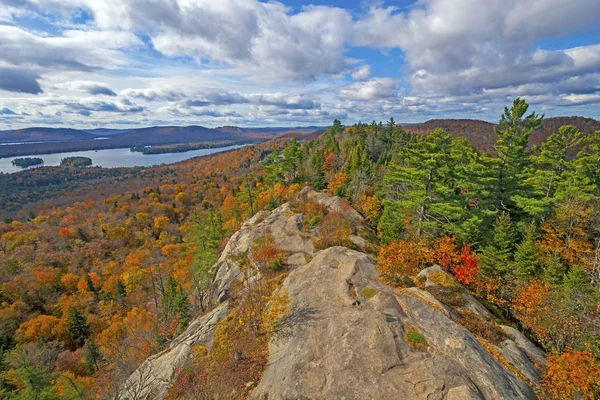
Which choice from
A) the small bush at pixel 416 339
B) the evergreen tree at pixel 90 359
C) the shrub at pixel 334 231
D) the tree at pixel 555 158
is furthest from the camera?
the evergreen tree at pixel 90 359

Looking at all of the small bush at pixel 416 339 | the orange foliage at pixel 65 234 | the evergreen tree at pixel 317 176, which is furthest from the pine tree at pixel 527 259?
the orange foliage at pixel 65 234

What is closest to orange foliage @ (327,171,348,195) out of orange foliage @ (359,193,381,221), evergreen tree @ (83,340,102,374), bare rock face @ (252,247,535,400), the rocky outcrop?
orange foliage @ (359,193,381,221)

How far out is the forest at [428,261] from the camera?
19094 millimetres

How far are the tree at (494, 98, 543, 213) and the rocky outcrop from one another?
16.8 m

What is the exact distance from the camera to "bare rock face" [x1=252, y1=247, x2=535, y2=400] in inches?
437

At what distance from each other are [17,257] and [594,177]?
137m

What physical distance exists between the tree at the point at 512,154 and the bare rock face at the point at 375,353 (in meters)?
21.1

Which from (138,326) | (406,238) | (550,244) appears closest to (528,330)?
(550,244)

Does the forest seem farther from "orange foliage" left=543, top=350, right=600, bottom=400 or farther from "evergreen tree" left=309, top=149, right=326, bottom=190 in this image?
"evergreen tree" left=309, top=149, right=326, bottom=190

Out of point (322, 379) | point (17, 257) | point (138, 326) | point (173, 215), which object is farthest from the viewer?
point (173, 215)

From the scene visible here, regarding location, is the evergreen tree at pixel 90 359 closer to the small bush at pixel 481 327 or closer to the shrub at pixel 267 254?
the shrub at pixel 267 254

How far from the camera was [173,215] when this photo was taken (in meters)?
131

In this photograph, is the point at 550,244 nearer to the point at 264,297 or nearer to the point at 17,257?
the point at 264,297

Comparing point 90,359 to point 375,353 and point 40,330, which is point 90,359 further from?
point 375,353
